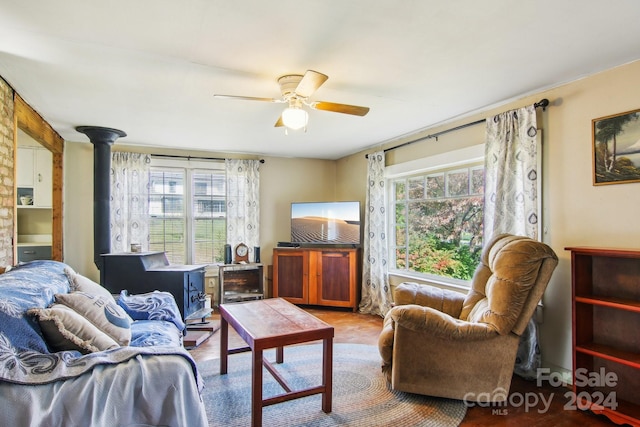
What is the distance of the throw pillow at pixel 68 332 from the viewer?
160 centimetres

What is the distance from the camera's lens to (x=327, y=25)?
6.08 feet

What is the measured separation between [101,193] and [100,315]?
2.73 metres

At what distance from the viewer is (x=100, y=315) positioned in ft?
6.31

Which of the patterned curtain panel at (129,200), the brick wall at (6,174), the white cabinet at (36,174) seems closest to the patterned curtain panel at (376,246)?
the patterned curtain panel at (129,200)

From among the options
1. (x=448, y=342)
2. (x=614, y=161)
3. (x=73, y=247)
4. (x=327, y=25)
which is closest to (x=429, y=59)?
(x=327, y=25)

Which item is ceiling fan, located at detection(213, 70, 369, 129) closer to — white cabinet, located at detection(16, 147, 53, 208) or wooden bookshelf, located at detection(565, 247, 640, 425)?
wooden bookshelf, located at detection(565, 247, 640, 425)

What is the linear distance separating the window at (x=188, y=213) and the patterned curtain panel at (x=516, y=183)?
147 inches

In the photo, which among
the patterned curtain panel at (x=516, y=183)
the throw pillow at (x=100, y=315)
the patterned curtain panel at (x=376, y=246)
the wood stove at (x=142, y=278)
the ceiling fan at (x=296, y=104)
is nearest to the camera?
the throw pillow at (x=100, y=315)

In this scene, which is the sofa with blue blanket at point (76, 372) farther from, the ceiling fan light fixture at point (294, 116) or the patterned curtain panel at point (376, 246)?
the patterned curtain panel at point (376, 246)

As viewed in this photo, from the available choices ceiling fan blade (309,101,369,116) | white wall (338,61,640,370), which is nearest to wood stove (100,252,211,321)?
ceiling fan blade (309,101,369,116)

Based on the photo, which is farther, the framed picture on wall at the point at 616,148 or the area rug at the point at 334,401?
the framed picture on wall at the point at 616,148

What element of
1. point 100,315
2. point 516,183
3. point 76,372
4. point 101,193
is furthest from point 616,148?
point 101,193

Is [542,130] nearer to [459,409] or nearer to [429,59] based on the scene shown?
[429,59]

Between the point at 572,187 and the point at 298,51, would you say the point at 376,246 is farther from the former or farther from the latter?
the point at 298,51
